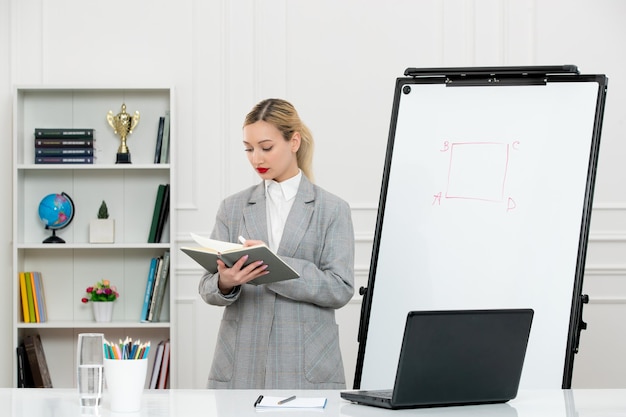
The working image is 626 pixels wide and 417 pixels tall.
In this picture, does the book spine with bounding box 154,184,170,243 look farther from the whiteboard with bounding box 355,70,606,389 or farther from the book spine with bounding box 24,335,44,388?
the whiteboard with bounding box 355,70,606,389

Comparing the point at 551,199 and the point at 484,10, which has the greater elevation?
the point at 484,10

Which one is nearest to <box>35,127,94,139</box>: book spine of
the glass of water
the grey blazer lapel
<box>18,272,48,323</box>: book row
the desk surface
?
<box>18,272,48,323</box>: book row

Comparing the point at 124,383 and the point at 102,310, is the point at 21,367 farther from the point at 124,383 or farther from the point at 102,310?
the point at 124,383

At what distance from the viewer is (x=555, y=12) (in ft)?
13.5

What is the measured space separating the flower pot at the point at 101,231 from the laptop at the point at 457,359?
8.48 ft

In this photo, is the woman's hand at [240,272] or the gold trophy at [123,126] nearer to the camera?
the woman's hand at [240,272]

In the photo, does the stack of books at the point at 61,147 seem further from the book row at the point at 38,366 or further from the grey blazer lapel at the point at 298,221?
the grey blazer lapel at the point at 298,221

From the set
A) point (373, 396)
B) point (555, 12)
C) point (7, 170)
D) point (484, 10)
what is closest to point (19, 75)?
point (7, 170)

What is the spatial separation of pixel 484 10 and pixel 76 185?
87.6 inches

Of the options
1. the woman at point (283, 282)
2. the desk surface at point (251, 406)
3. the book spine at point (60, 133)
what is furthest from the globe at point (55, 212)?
the desk surface at point (251, 406)

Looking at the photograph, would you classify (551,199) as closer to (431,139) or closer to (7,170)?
(431,139)

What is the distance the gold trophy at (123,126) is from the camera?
4.00 metres

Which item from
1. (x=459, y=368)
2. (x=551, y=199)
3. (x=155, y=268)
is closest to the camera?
(x=459, y=368)

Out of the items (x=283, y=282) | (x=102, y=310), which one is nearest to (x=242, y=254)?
(x=283, y=282)
